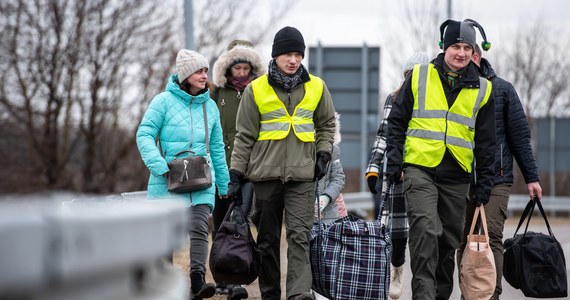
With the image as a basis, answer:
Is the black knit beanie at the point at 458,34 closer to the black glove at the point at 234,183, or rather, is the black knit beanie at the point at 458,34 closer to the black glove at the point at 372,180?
the black glove at the point at 372,180

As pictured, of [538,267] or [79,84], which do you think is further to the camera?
[79,84]

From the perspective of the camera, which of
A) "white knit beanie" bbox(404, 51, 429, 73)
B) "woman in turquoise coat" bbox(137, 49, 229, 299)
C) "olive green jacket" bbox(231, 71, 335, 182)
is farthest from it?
"white knit beanie" bbox(404, 51, 429, 73)

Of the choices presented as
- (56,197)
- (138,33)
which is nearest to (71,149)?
(138,33)

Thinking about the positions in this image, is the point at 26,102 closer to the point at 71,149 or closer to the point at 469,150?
the point at 71,149

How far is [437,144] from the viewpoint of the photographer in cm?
733

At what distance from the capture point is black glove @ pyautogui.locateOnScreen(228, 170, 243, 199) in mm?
7691

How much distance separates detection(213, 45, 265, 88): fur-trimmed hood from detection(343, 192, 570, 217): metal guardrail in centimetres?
1044

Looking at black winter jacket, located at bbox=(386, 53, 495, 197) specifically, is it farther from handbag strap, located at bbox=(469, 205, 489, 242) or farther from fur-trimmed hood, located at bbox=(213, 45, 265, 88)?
fur-trimmed hood, located at bbox=(213, 45, 265, 88)

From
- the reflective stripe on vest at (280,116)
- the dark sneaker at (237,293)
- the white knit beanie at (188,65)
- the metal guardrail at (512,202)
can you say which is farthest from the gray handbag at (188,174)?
the metal guardrail at (512,202)

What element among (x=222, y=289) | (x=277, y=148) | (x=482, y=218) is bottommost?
(x=222, y=289)

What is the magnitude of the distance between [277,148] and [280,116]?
23 centimetres

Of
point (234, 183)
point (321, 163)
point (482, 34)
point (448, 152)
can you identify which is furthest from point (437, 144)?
point (234, 183)

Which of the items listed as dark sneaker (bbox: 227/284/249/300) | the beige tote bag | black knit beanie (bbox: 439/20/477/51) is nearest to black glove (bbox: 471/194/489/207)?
the beige tote bag

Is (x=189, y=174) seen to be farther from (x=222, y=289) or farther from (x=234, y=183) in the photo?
(x=222, y=289)
